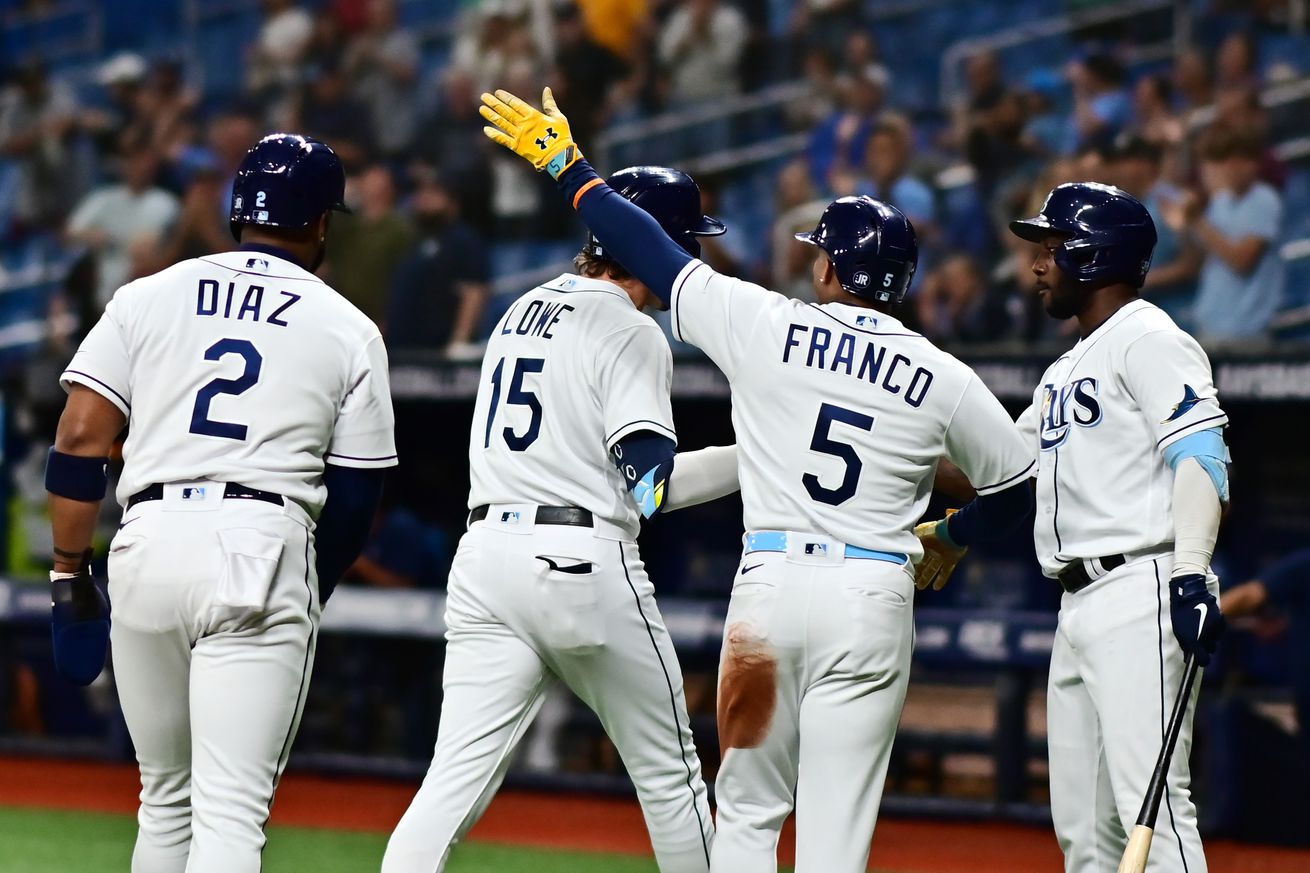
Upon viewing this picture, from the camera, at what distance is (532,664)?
12.7ft

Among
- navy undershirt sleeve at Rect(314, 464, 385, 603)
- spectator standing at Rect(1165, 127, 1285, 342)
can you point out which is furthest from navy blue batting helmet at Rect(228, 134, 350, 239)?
spectator standing at Rect(1165, 127, 1285, 342)

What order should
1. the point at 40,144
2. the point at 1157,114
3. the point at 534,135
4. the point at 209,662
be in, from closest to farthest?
the point at 209,662
the point at 534,135
the point at 1157,114
the point at 40,144

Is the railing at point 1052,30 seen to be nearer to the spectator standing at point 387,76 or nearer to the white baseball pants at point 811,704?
the spectator standing at point 387,76

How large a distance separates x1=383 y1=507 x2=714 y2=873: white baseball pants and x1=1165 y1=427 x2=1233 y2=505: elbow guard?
1198 mm

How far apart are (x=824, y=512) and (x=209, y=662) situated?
132cm

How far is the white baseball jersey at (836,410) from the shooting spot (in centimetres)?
371

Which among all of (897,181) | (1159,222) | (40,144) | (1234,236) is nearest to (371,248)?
(897,181)

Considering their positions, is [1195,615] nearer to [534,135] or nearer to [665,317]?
[534,135]

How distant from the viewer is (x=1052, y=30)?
894 cm

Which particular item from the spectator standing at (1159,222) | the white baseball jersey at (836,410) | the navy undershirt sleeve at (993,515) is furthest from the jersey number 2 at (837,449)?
the spectator standing at (1159,222)

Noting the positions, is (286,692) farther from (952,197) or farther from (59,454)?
(952,197)

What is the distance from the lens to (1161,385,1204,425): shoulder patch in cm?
370

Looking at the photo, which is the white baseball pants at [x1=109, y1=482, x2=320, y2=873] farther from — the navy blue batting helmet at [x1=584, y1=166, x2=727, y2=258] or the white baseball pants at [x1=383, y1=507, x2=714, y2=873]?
the navy blue batting helmet at [x1=584, y1=166, x2=727, y2=258]

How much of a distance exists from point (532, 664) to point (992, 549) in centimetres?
506
